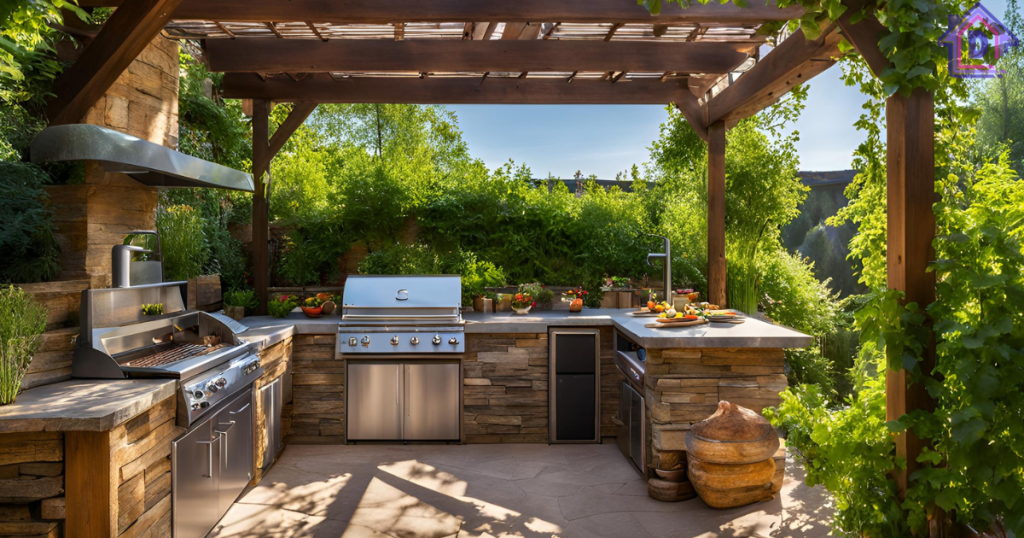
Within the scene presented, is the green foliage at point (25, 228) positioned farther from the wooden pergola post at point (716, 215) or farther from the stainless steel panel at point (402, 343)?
the wooden pergola post at point (716, 215)

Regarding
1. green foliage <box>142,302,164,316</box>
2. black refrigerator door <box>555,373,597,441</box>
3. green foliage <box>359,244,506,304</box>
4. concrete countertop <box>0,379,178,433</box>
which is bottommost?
black refrigerator door <box>555,373,597,441</box>

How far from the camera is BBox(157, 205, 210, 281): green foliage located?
13.7 ft

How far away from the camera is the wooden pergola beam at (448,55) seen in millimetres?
4598

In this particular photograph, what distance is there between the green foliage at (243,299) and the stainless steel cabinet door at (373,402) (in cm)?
127

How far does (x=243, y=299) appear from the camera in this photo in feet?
17.4

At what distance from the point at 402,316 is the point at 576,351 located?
4.64ft

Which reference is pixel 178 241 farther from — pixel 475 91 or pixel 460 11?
pixel 475 91

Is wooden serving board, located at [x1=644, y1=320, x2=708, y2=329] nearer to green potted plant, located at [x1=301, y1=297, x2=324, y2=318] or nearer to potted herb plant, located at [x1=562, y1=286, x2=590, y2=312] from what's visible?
potted herb plant, located at [x1=562, y1=286, x2=590, y2=312]

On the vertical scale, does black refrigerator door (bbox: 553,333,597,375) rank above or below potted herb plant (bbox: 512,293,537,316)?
below

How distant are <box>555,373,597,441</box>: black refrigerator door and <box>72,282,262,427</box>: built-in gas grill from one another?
7.48ft

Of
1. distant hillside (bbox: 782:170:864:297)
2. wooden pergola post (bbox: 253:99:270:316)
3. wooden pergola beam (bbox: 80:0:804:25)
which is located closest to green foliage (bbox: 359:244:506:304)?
wooden pergola post (bbox: 253:99:270:316)

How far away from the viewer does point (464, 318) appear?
16.5ft

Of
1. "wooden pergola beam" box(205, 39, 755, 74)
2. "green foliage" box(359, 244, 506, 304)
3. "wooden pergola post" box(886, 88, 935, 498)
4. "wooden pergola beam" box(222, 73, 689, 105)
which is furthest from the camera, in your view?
"green foliage" box(359, 244, 506, 304)

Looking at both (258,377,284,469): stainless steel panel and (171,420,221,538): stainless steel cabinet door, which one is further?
(258,377,284,469): stainless steel panel
